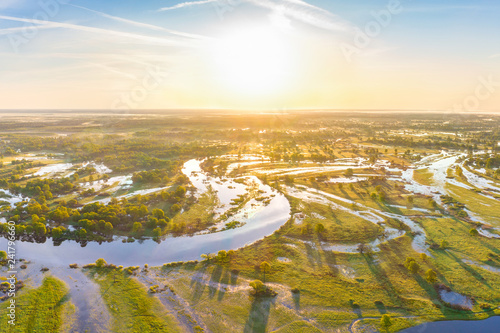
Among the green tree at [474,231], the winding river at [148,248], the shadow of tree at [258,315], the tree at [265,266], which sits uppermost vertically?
the green tree at [474,231]

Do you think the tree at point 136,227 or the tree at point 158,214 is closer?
the tree at point 136,227

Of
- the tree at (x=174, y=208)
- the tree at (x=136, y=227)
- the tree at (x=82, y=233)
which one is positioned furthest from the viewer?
the tree at (x=174, y=208)

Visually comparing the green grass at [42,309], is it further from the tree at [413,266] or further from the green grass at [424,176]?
the green grass at [424,176]

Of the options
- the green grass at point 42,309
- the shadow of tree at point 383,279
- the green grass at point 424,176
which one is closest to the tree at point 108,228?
the green grass at point 42,309

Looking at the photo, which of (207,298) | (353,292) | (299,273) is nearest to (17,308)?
(207,298)

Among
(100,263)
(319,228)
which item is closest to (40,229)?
(100,263)

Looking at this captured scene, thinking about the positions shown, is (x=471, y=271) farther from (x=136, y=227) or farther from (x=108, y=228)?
(x=108, y=228)

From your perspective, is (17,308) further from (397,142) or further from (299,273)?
(397,142)
